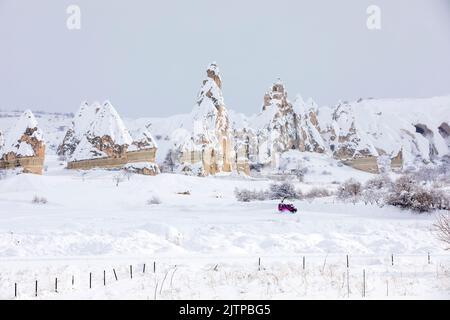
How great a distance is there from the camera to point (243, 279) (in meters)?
9.67

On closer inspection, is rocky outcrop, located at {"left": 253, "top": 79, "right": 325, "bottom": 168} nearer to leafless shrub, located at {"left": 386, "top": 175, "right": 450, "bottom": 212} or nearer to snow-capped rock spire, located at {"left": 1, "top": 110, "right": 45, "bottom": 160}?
snow-capped rock spire, located at {"left": 1, "top": 110, "right": 45, "bottom": 160}

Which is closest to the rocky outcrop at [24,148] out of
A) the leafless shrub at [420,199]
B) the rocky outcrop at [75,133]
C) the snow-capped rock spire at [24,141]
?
the snow-capped rock spire at [24,141]

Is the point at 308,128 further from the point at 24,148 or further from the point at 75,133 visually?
the point at 24,148

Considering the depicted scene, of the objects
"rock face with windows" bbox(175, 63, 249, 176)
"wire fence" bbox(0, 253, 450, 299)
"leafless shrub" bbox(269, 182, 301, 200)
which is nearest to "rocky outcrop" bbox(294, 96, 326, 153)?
"rock face with windows" bbox(175, 63, 249, 176)

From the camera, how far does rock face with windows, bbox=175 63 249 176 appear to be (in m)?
50.7

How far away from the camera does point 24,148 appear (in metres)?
39.7

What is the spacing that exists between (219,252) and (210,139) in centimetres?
4054

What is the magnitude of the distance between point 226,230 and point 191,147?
32.9 meters

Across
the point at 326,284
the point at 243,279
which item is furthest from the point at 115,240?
the point at 326,284

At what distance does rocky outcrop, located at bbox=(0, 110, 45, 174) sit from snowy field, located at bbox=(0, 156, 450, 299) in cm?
959

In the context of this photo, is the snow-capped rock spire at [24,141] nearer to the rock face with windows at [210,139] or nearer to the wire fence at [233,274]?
the rock face with windows at [210,139]

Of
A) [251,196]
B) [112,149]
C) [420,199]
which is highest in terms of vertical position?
[112,149]

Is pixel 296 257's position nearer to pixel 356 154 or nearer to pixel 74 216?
pixel 74 216

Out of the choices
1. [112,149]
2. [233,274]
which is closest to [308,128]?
[112,149]
